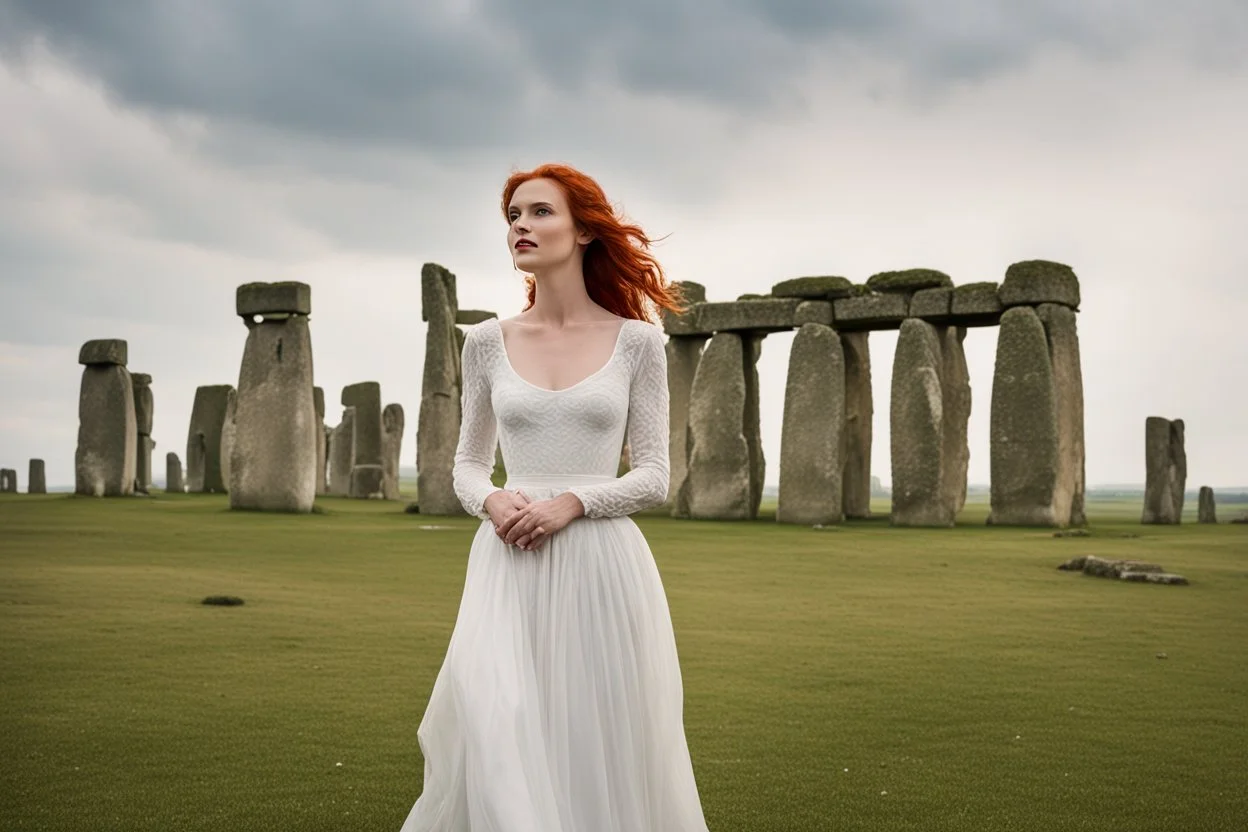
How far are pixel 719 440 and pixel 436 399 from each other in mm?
4922

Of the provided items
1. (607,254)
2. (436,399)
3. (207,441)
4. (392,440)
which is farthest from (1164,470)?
(607,254)

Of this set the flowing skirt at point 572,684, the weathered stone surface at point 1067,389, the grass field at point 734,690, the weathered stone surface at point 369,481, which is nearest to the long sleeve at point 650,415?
the flowing skirt at point 572,684

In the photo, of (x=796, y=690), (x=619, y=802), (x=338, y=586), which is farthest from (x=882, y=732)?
(x=338, y=586)

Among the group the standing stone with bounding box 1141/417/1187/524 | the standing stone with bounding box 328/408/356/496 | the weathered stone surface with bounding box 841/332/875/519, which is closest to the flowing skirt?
the weathered stone surface with bounding box 841/332/875/519

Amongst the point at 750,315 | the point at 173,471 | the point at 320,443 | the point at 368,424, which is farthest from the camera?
the point at 173,471

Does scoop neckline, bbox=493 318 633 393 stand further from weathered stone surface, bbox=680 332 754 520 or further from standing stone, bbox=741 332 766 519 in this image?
standing stone, bbox=741 332 766 519

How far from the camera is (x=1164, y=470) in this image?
82.0ft

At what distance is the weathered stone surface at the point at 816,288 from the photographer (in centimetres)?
2342

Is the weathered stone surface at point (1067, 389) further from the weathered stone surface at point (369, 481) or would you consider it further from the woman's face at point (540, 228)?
the woman's face at point (540, 228)

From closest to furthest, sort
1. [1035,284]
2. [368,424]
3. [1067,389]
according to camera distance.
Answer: [1035,284] < [1067,389] < [368,424]

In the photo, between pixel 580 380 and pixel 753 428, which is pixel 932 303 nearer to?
pixel 753 428

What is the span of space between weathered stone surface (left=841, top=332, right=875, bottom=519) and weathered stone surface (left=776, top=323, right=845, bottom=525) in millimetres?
2792

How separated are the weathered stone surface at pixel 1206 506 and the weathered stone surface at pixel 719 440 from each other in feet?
30.8

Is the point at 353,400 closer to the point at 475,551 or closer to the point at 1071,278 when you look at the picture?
the point at 1071,278
